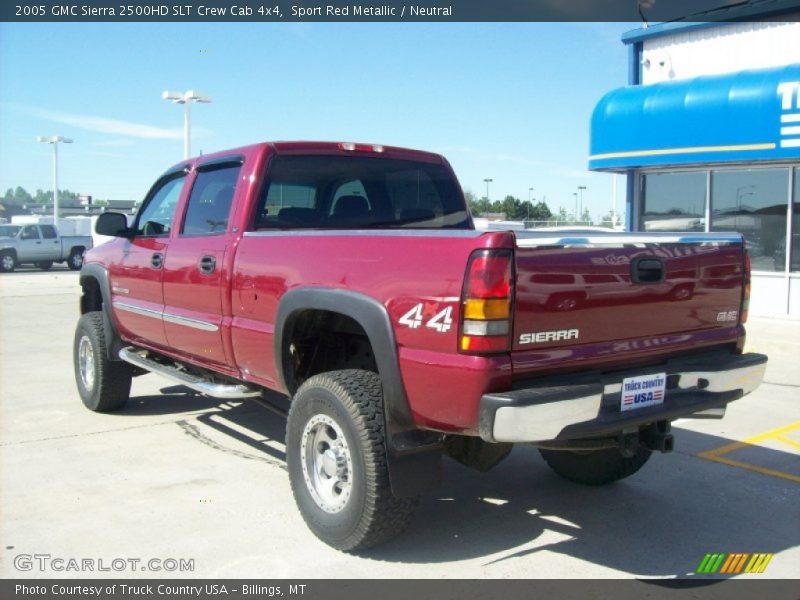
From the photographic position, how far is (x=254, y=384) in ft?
16.0

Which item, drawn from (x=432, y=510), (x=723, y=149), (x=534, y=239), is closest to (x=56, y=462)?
(x=432, y=510)

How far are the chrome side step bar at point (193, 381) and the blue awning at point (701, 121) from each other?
9986mm

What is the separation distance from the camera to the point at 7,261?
2823cm

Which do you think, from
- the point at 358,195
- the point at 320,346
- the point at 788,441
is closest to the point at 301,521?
the point at 320,346

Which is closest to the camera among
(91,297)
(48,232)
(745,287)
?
(745,287)

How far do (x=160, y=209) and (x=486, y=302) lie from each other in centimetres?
386

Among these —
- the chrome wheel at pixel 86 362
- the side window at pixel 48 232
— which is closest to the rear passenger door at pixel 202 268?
the chrome wheel at pixel 86 362

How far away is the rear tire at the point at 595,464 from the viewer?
186 inches

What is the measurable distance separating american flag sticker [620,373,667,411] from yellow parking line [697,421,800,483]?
2097mm

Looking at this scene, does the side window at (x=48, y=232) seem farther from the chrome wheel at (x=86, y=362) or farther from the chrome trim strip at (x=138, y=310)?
the chrome trim strip at (x=138, y=310)

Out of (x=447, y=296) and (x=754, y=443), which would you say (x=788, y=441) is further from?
(x=447, y=296)

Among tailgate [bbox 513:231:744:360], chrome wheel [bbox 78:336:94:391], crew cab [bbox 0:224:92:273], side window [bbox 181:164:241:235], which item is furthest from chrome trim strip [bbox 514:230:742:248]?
crew cab [bbox 0:224:92:273]

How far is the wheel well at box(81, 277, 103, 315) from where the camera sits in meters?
7.12

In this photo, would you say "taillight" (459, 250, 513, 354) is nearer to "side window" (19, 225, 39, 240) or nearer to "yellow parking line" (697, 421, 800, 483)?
"yellow parking line" (697, 421, 800, 483)
